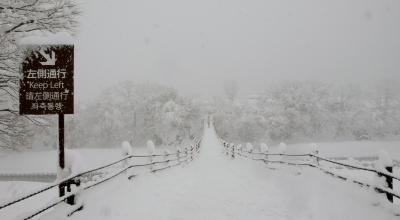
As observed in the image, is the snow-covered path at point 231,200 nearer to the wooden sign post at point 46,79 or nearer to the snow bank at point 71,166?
the snow bank at point 71,166

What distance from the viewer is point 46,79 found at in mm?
7574

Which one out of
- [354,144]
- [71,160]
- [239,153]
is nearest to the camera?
[71,160]

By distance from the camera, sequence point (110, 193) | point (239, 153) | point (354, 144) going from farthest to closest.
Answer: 1. point (354, 144)
2. point (239, 153)
3. point (110, 193)

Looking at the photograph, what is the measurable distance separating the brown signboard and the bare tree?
90.6 inches

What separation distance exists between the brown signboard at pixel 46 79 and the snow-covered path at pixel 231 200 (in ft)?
6.95

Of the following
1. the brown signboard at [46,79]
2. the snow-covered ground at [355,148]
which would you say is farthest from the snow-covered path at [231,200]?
the snow-covered ground at [355,148]

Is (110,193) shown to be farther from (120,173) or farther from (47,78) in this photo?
(47,78)

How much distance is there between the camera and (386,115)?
76500 millimetres

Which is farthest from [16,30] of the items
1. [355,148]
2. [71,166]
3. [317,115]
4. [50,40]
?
[317,115]

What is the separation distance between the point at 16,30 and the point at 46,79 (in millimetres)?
3435

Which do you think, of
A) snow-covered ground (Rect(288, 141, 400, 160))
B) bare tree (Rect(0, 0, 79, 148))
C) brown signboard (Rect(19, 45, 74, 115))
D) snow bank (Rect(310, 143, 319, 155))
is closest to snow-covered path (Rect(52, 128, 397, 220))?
snow bank (Rect(310, 143, 319, 155))

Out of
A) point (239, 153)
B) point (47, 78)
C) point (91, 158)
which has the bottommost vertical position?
point (91, 158)

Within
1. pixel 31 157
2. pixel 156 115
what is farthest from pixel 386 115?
pixel 31 157

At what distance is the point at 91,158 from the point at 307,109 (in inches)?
1745
